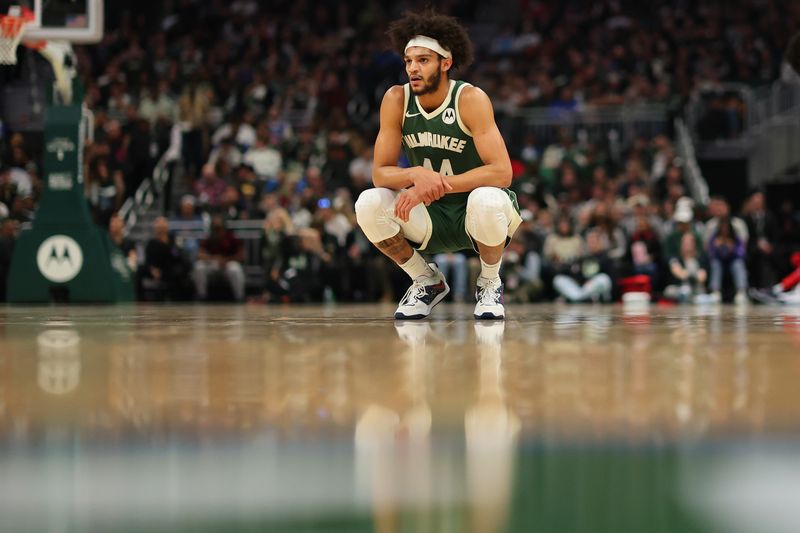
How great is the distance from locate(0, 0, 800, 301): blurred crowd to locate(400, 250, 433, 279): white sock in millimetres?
5876

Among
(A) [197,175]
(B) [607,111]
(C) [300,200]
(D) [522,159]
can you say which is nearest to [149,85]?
(A) [197,175]

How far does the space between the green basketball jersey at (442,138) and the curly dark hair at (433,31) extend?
162 mm

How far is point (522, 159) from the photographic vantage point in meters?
14.8

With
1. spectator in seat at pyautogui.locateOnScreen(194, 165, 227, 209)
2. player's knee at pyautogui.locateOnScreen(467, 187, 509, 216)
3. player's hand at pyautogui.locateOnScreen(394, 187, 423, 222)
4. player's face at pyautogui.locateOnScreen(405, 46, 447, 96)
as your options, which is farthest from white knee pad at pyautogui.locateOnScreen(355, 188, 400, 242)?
spectator in seat at pyautogui.locateOnScreen(194, 165, 227, 209)

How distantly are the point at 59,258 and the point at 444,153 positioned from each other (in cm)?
436

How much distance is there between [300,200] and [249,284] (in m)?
1.17

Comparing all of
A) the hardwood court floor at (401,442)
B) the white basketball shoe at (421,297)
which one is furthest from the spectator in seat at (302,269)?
the hardwood court floor at (401,442)

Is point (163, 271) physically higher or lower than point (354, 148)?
lower

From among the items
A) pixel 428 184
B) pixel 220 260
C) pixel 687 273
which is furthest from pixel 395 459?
pixel 220 260

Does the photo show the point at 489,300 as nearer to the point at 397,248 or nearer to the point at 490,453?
the point at 397,248

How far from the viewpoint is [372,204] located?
4715mm

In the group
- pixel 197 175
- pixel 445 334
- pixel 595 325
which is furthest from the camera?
pixel 197 175

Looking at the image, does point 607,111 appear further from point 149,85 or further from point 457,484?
point 457,484

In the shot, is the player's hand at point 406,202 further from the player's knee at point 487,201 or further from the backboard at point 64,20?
the backboard at point 64,20
